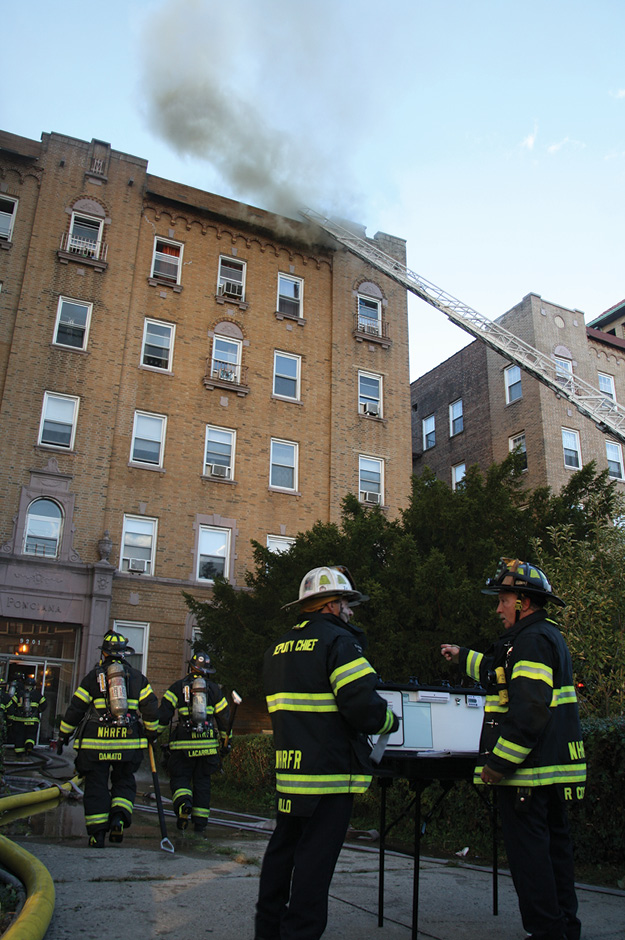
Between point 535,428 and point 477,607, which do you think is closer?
point 477,607

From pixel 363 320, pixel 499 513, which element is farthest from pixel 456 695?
pixel 363 320

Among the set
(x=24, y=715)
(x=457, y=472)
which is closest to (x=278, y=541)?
(x=24, y=715)

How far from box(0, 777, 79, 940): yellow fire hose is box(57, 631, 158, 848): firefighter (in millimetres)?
885

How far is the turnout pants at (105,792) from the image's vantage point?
7051 mm

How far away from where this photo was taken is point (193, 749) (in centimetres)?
848

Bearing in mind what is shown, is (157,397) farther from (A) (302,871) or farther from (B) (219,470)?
(A) (302,871)

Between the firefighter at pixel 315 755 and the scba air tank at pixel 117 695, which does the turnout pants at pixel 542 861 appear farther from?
the scba air tank at pixel 117 695

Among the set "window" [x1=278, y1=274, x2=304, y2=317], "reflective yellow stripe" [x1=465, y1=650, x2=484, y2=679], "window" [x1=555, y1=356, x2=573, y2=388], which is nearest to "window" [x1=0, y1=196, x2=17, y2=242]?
"window" [x1=278, y1=274, x2=304, y2=317]

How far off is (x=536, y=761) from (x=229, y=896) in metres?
2.49

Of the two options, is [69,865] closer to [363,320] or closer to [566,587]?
[566,587]

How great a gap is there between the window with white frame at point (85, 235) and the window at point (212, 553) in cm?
908

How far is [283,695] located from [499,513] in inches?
405

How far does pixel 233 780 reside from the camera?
13.4 m

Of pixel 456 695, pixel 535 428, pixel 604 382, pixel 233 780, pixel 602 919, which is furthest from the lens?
pixel 604 382
